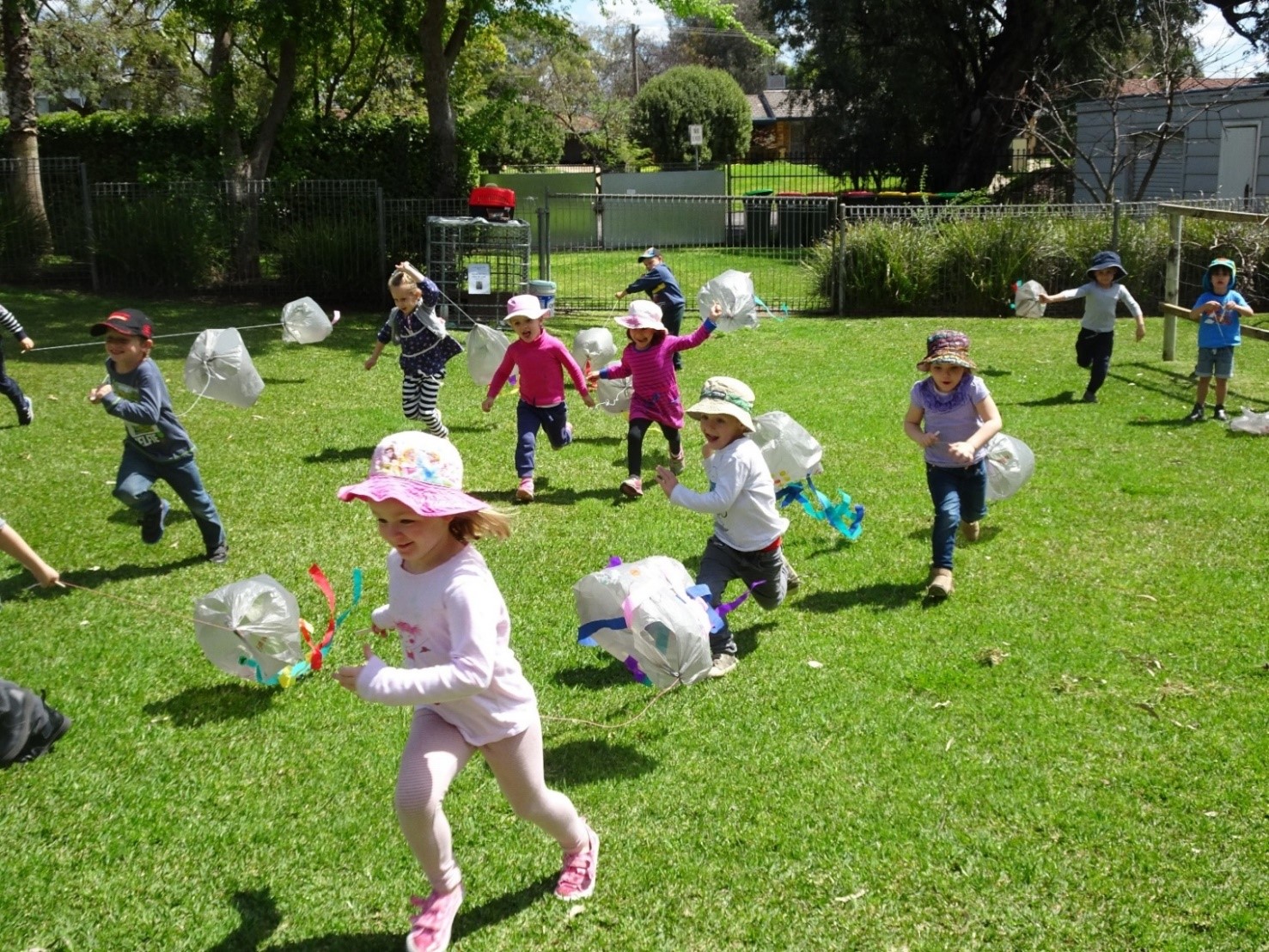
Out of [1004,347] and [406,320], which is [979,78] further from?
[406,320]

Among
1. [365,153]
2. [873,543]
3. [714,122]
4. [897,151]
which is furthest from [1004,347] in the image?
[714,122]

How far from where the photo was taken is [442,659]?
12.2 ft

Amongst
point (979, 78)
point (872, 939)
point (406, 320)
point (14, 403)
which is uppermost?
point (979, 78)

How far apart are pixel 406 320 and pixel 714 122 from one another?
37.9 m

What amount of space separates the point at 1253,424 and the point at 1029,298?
4179 mm

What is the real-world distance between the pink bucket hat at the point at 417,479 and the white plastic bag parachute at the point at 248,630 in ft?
6.48

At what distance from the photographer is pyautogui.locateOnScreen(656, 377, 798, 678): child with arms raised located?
5695mm

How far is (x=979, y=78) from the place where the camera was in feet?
100

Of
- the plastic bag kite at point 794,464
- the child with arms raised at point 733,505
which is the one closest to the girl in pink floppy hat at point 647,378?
the plastic bag kite at point 794,464

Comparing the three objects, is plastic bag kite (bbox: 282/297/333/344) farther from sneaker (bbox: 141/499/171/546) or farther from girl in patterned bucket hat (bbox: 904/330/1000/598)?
girl in patterned bucket hat (bbox: 904/330/1000/598)

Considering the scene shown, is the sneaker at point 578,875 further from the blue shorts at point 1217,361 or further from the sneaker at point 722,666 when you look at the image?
the blue shorts at point 1217,361

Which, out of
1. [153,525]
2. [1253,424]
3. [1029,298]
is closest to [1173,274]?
[1029,298]

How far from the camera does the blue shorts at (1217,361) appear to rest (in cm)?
1109

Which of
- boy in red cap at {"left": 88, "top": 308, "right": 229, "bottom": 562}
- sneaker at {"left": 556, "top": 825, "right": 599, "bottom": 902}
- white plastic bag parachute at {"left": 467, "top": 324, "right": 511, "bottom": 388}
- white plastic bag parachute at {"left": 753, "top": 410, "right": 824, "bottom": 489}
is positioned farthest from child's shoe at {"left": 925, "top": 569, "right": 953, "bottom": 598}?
white plastic bag parachute at {"left": 467, "top": 324, "right": 511, "bottom": 388}
